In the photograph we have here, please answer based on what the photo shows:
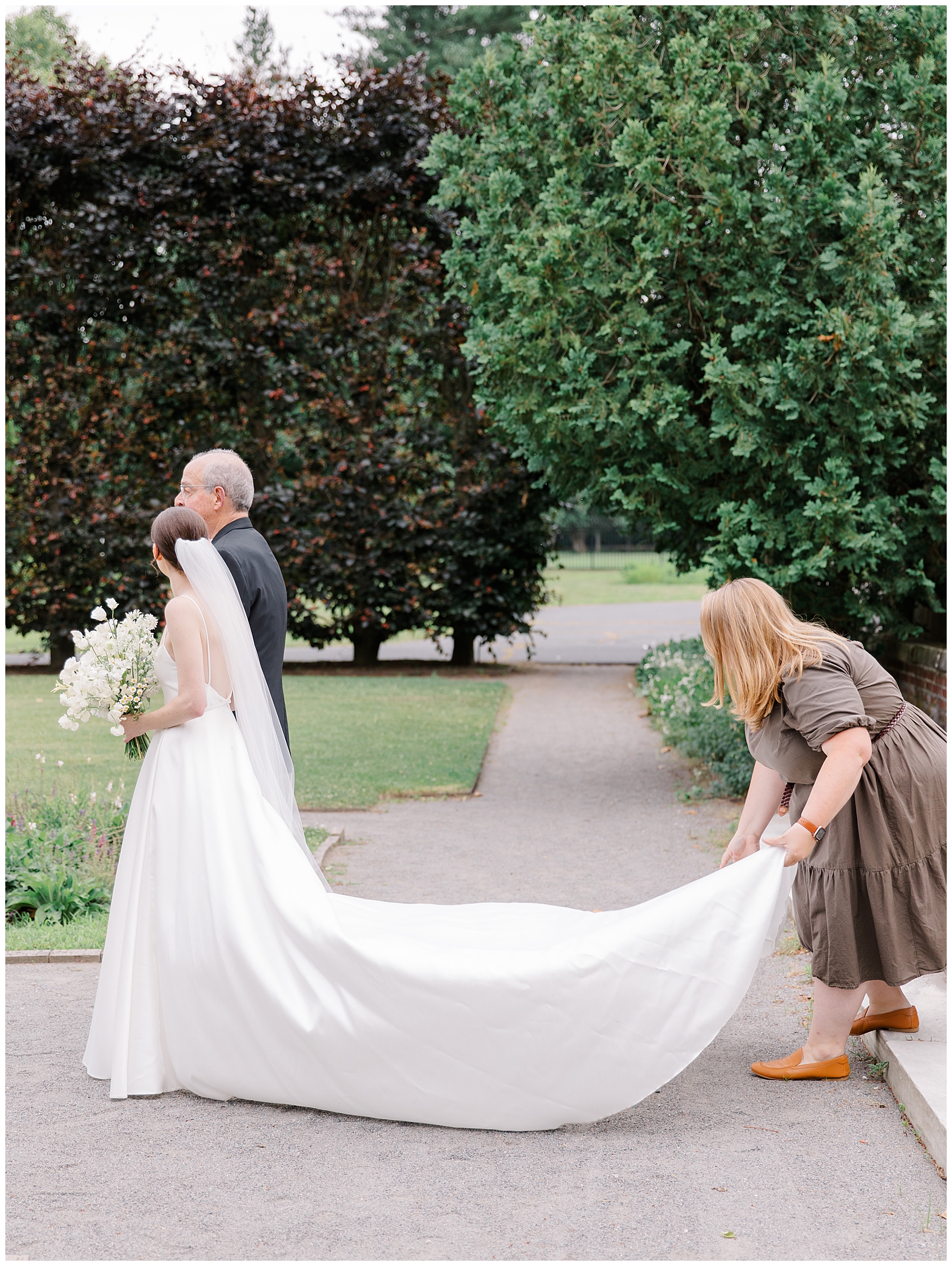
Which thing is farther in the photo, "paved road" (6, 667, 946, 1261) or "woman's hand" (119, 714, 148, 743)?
"woman's hand" (119, 714, 148, 743)

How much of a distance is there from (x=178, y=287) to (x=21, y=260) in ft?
6.92

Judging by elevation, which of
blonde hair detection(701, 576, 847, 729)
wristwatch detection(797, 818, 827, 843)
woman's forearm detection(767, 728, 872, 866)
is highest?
blonde hair detection(701, 576, 847, 729)

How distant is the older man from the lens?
4848mm

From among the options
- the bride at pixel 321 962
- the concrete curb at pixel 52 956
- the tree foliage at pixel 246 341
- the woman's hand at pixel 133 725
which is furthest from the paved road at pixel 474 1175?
the tree foliage at pixel 246 341

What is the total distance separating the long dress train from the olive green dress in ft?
1.04

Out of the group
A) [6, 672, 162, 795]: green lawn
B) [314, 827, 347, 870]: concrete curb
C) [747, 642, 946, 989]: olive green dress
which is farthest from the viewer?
[6, 672, 162, 795]: green lawn

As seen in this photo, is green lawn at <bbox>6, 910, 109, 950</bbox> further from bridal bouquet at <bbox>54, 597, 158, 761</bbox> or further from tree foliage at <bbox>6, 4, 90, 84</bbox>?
tree foliage at <bbox>6, 4, 90, 84</bbox>

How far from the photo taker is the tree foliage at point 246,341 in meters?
16.2

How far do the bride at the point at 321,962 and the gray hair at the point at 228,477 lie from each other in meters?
0.54

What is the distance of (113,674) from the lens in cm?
437

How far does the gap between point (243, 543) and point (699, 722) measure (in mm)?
5894

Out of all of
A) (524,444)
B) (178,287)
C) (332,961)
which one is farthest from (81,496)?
(332,961)

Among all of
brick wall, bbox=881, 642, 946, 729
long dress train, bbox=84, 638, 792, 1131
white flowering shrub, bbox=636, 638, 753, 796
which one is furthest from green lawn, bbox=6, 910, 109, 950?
brick wall, bbox=881, 642, 946, 729

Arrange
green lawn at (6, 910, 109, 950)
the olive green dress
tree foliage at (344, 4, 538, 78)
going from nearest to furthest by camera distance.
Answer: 1. the olive green dress
2. green lawn at (6, 910, 109, 950)
3. tree foliage at (344, 4, 538, 78)
